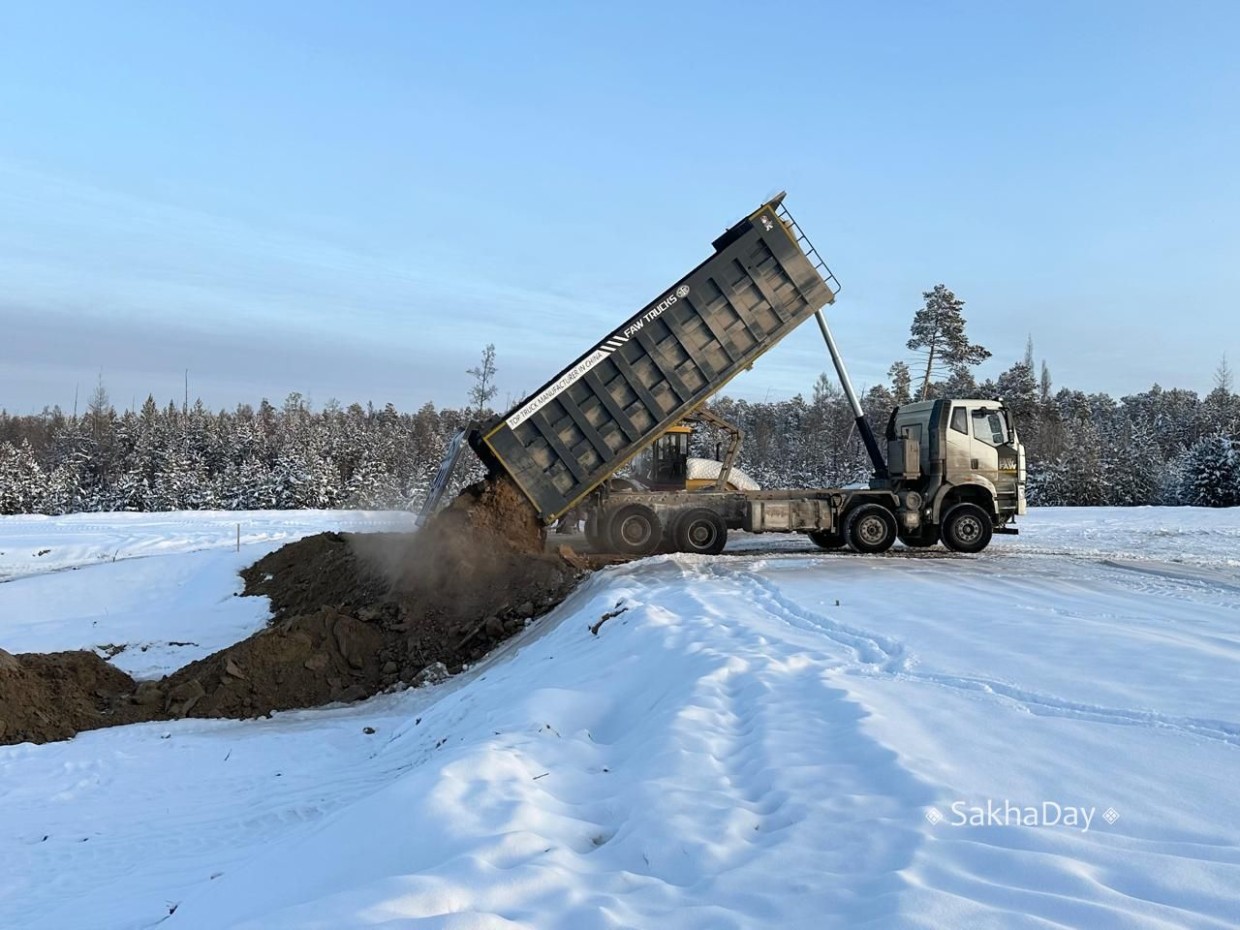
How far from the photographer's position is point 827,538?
1705cm

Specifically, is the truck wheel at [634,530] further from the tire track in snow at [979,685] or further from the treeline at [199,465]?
the treeline at [199,465]

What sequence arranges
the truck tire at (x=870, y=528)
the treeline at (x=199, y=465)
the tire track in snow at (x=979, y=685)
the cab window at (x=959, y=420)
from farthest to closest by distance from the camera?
1. the treeline at (x=199, y=465)
2. the truck tire at (x=870, y=528)
3. the cab window at (x=959, y=420)
4. the tire track in snow at (x=979, y=685)

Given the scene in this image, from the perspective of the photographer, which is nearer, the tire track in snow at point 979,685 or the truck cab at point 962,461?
the tire track in snow at point 979,685

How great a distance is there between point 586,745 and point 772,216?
10.7m

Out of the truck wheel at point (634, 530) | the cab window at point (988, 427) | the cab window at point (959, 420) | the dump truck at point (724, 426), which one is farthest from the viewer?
the cab window at point (988, 427)

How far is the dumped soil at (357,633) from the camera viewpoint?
9.59 meters

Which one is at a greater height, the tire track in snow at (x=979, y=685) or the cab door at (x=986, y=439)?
the cab door at (x=986, y=439)

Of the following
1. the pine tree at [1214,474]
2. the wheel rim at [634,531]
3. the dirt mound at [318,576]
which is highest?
the pine tree at [1214,474]

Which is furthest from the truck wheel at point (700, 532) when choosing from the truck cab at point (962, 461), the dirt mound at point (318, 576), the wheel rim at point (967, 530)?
the dirt mound at point (318, 576)

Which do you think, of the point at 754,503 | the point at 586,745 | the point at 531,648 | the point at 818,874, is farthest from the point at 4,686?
the point at 754,503

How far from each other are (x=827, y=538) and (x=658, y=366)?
232 inches

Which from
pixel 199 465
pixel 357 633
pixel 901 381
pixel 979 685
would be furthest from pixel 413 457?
pixel 979 685

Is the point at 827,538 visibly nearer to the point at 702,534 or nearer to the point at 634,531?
the point at 702,534

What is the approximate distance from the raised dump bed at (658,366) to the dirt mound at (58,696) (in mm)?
6236
